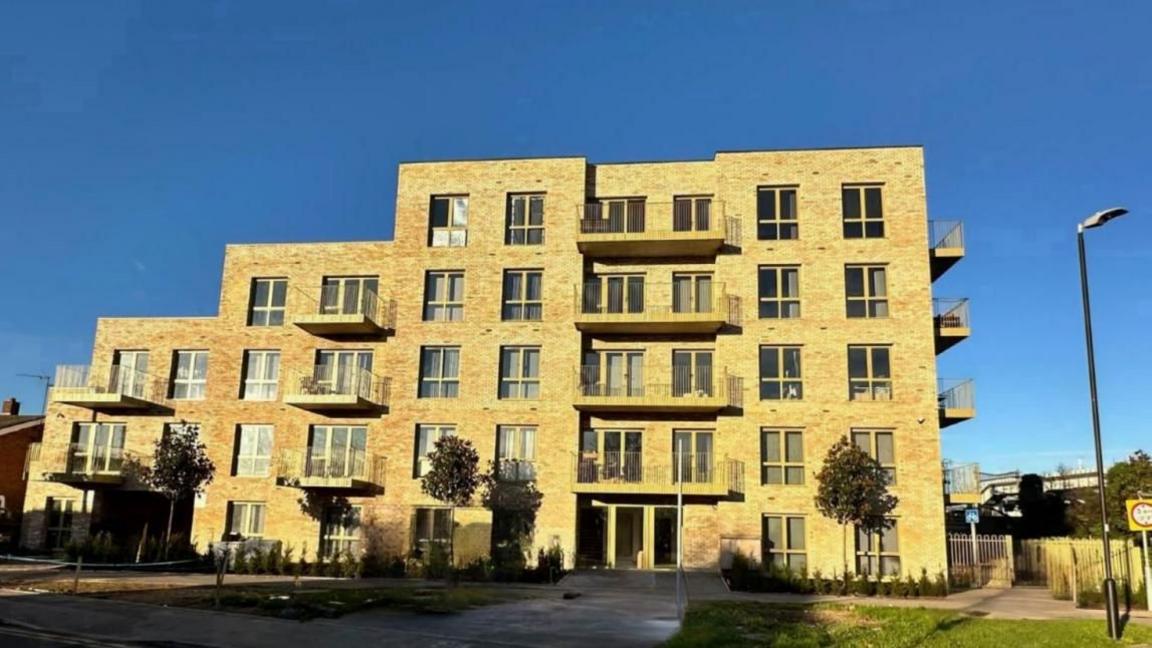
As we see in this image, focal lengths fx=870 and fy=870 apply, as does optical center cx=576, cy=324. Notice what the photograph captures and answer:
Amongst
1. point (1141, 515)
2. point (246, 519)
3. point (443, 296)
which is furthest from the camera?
point (443, 296)

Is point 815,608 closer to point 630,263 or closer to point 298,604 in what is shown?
point 298,604

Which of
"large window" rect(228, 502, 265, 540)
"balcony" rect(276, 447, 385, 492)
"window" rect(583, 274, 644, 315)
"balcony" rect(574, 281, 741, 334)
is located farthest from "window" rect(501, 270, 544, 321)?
"large window" rect(228, 502, 265, 540)

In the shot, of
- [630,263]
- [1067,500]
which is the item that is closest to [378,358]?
[630,263]

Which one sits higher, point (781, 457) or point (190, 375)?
point (190, 375)

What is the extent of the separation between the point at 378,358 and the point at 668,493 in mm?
11816

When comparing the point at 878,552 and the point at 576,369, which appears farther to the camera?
the point at 576,369

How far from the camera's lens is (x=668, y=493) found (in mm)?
28250

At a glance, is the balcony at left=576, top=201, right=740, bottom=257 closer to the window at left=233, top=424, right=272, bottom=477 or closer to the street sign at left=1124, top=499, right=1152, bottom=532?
the window at left=233, top=424, right=272, bottom=477

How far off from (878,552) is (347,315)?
774 inches

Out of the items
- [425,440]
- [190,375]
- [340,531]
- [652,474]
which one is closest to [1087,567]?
[652,474]

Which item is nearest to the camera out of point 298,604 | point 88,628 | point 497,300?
point 88,628

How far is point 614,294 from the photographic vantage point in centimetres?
3109

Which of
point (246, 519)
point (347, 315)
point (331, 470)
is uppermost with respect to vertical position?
point (347, 315)

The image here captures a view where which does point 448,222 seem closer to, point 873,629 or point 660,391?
point 660,391
